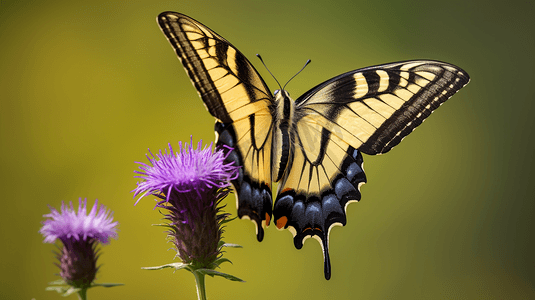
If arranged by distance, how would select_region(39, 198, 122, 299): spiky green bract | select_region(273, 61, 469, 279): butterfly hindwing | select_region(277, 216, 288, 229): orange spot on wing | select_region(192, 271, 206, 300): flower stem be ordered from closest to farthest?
select_region(39, 198, 122, 299): spiky green bract
select_region(192, 271, 206, 300): flower stem
select_region(277, 216, 288, 229): orange spot on wing
select_region(273, 61, 469, 279): butterfly hindwing

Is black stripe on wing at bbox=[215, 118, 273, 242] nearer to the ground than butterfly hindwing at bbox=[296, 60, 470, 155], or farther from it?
nearer to the ground

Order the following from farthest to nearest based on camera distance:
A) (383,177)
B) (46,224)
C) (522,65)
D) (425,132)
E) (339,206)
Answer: (522,65)
(425,132)
(383,177)
(339,206)
(46,224)

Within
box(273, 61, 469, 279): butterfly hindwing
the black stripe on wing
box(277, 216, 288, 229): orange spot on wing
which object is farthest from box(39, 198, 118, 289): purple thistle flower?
box(273, 61, 469, 279): butterfly hindwing

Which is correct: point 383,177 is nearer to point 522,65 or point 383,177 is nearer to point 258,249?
point 258,249

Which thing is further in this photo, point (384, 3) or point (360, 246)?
point (384, 3)

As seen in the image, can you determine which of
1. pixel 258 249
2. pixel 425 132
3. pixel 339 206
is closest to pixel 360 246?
pixel 258 249

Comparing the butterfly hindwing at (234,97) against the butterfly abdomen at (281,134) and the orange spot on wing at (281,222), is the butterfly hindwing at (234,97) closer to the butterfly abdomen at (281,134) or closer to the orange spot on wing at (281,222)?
the butterfly abdomen at (281,134)

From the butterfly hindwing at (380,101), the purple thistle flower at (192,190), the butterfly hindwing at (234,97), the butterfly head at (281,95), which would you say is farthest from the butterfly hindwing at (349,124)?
the purple thistle flower at (192,190)

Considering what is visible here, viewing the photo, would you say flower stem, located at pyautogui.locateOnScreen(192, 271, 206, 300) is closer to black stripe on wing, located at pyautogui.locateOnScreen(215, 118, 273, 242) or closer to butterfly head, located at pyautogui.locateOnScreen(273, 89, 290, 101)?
black stripe on wing, located at pyautogui.locateOnScreen(215, 118, 273, 242)

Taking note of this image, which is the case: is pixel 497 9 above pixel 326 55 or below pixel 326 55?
above
